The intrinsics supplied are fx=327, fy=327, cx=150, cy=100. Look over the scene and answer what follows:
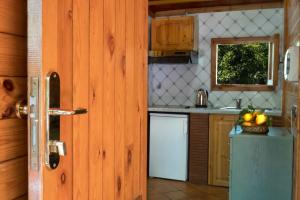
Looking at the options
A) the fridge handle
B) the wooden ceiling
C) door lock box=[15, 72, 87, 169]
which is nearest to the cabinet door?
the fridge handle

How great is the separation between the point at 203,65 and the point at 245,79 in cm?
60

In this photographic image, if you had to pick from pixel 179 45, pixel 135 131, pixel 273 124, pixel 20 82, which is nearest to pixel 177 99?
pixel 179 45

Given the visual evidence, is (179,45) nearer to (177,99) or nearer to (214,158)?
(177,99)

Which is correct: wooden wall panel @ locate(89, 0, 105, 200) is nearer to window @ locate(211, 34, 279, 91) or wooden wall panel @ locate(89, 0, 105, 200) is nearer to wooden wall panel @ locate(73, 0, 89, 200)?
wooden wall panel @ locate(73, 0, 89, 200)

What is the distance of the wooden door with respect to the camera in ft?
2.53

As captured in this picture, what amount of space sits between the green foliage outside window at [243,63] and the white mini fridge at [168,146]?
3.28 feet

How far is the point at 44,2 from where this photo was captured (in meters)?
0.76

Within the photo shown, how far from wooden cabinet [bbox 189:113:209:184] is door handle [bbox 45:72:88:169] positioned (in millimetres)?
3248

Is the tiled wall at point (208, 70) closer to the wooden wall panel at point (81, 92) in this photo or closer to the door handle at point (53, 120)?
the wooden wall panel at point (81, 92)

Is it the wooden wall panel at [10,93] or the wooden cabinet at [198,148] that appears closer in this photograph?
the wooden wall panel at [10,93]

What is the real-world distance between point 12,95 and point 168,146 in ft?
11.3

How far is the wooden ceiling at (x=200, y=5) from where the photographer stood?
4.21 m

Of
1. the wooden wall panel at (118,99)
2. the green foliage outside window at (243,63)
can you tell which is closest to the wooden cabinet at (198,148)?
the green foliage outside window at (243,63)

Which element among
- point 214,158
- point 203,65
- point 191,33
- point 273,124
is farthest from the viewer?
point 203,65
